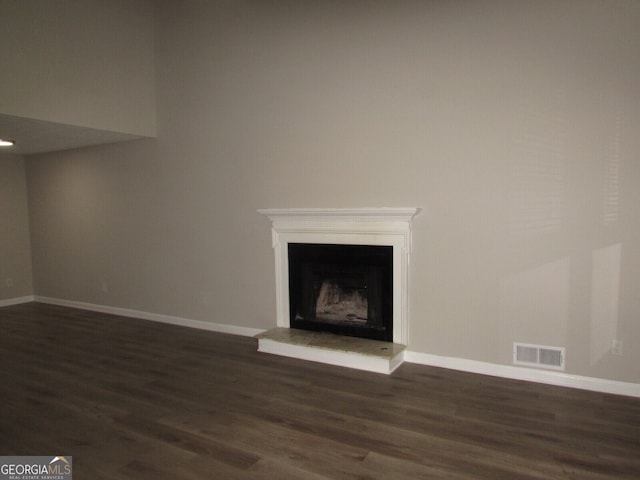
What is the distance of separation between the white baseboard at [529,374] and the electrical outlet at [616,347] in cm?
21

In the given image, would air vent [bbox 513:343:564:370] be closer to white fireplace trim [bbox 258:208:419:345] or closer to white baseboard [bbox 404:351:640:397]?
white baseboard [bbox 404:351:640:397]

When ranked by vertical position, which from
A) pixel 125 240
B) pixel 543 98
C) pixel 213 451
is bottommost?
pixel 213 451

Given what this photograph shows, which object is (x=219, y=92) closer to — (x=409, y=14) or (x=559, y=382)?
(x=409, y=14)

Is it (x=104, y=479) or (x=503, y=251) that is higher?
(x=503, y=251)

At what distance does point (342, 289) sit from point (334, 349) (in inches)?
24.9

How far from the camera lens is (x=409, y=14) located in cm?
351

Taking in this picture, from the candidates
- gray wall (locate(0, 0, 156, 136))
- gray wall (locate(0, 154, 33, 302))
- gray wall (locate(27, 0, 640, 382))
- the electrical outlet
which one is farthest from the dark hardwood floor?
gray wall (locate(0, 154, 33, 302))

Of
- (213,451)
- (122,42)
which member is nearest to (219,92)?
(122,42)

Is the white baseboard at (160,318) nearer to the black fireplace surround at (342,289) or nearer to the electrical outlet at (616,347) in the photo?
the black fireplace surround at (342,289)

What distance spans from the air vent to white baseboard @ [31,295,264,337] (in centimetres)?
249

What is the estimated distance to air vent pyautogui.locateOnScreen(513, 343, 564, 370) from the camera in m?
3.21

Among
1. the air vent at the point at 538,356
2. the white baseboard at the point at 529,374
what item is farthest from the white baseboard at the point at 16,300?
the air vent at the point at 538,356

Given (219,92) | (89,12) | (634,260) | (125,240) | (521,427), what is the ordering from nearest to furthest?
1. (521,427)
2. (634,260)
3. (89,12)
4. (219,92)
5. (125,240)

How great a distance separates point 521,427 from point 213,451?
187cm
